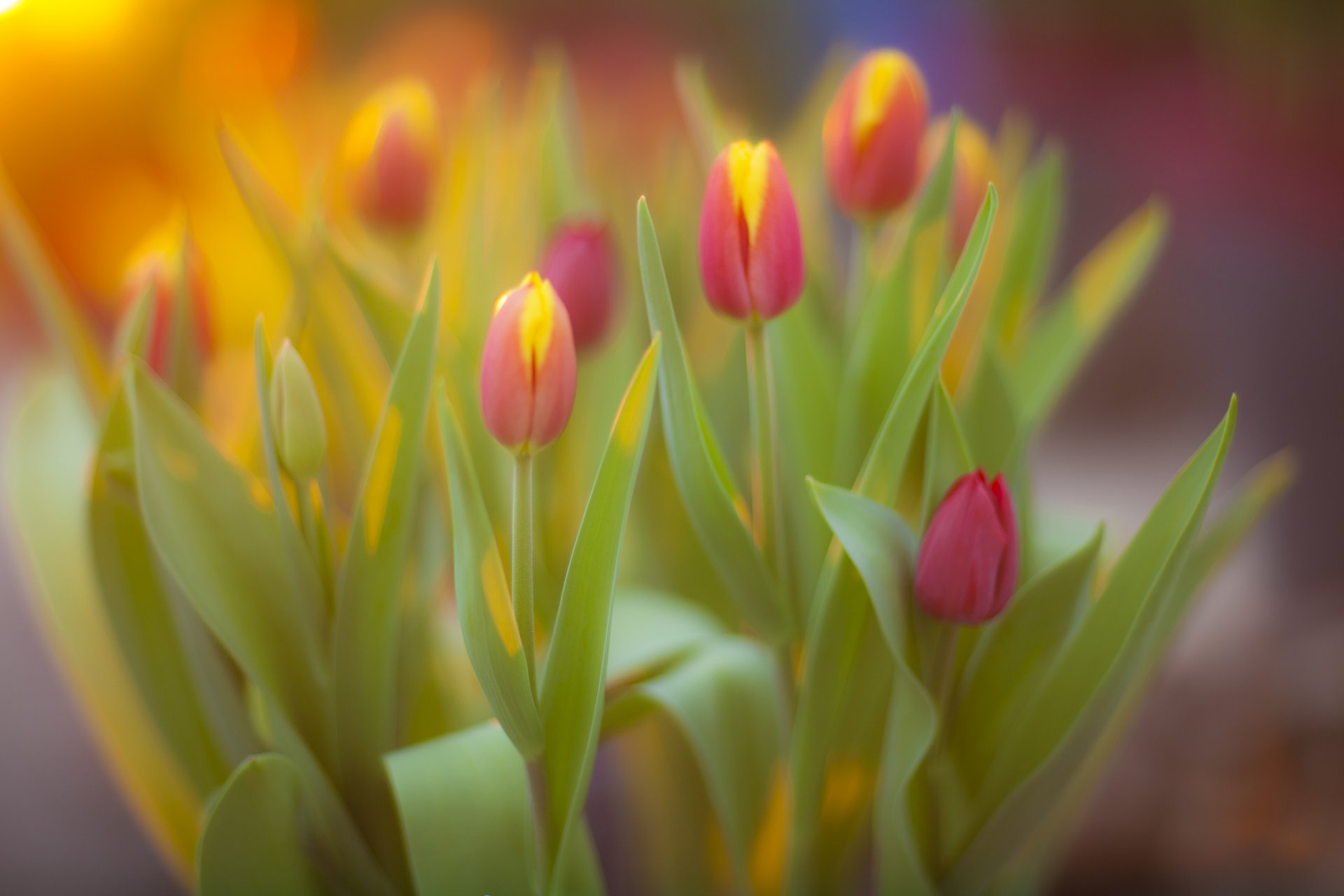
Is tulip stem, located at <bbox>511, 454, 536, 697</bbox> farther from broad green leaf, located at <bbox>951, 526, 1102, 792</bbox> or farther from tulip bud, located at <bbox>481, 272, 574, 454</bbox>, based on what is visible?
broad green leaf, located at <bbox>951, 526, 1102, 792</bbox>

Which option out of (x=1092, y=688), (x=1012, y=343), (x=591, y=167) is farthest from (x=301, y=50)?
(x=1092, y=688)

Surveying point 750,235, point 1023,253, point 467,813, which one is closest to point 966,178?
point 1023,253

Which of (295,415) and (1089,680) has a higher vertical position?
(295,415)

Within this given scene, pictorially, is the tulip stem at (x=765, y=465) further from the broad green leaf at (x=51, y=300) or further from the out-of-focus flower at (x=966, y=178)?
the broad green leaf at (x=51, y=300)

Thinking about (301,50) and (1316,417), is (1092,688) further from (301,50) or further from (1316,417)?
(301,50)

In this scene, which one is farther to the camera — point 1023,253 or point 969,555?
point 1023,253

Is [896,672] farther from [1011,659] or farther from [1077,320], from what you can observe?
[1077,320]

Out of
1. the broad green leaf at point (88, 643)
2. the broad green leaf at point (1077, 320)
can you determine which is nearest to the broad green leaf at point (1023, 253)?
the broad green leaf at point (1077, 320)

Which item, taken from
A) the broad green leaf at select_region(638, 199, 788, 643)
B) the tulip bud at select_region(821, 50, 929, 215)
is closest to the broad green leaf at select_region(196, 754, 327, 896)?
the broad green leaf at select_region(638, 199, 788, 643)
